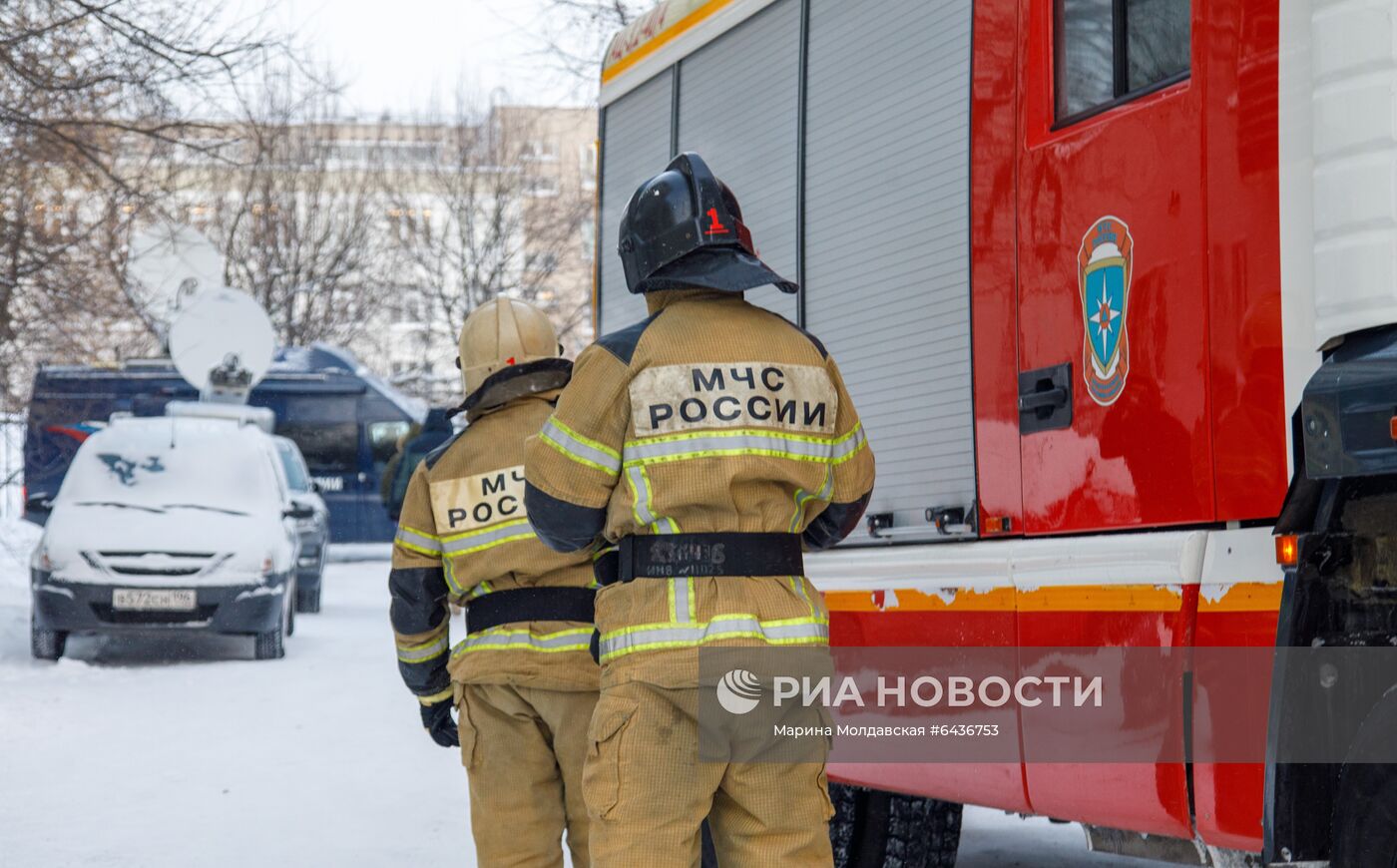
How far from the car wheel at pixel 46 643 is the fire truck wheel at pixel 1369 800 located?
1117cm

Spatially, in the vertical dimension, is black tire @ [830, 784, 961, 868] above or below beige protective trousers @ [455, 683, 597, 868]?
below

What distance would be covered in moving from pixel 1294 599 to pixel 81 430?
20795mm

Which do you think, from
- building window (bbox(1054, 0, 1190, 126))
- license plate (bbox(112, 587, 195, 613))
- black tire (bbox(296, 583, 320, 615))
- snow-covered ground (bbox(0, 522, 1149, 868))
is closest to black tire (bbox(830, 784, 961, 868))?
snow-covered ground (bbox(0, 522, 1149, 868))

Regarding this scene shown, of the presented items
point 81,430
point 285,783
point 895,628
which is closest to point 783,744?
point 895,628

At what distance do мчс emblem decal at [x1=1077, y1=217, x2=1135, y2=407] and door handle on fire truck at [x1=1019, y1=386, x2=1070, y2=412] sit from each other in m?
0.10

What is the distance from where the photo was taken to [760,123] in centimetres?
555

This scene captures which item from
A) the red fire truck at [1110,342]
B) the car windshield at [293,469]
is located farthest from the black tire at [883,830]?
the car windshield at [293,469]

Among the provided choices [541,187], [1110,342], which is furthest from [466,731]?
[541,187]

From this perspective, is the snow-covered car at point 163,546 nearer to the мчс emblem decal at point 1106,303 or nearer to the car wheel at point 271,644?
the car wheel at point 271,644

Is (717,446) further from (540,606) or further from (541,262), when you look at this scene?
(541,262)

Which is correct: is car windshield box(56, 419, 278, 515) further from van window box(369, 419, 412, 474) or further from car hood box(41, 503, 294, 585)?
van window box(369, 419, 412, 474)

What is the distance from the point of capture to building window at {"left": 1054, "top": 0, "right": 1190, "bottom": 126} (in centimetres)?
372

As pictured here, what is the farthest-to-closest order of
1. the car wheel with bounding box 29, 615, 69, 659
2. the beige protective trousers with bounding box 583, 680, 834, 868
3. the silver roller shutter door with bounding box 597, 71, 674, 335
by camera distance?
the car wheel with bounding box 29, 615, 69, 659
the silver roller shutter door with bounding box 597, 71, 674, 335
the beige protective trousers with bounding box 583, 680, 834, 868

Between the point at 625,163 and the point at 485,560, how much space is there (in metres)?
2.68
